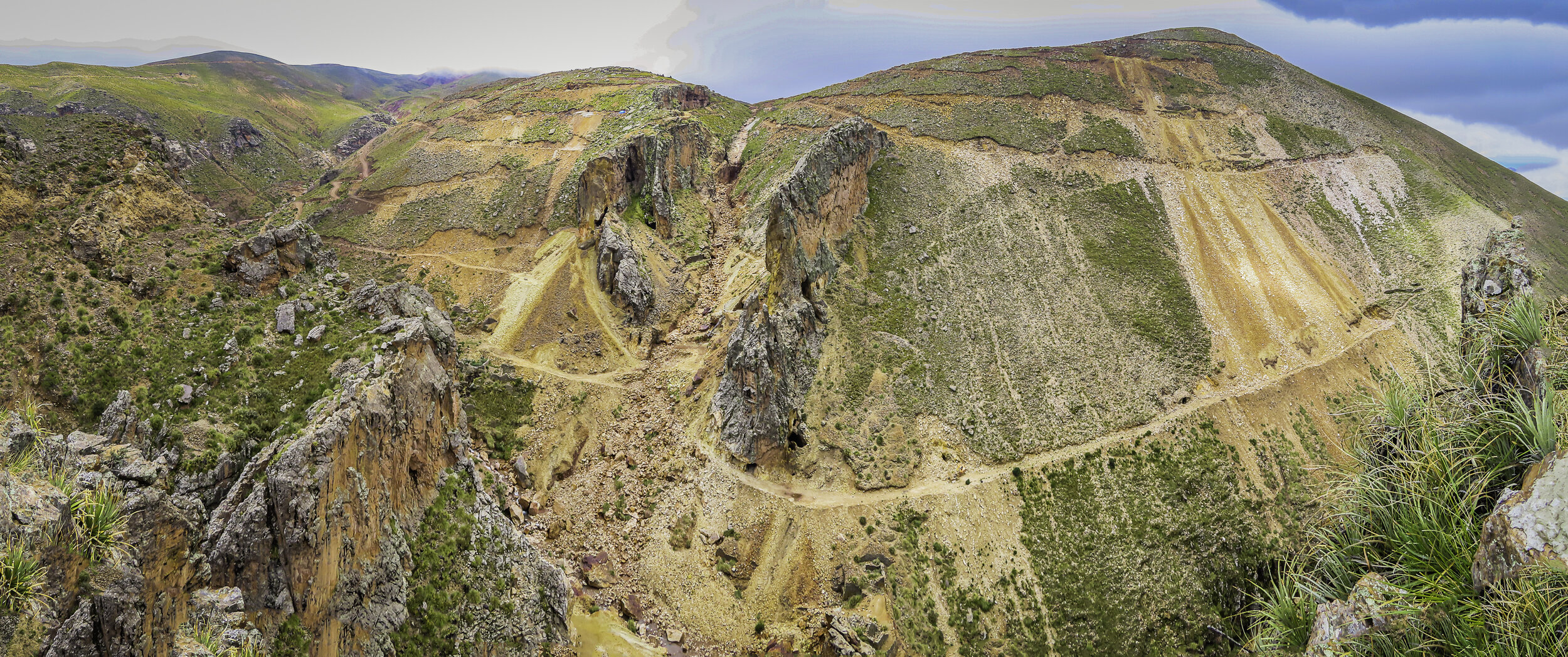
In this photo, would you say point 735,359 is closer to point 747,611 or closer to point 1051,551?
point 747,611

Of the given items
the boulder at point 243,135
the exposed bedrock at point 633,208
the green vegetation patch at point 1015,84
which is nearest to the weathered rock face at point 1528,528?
the exposed bedrock at point 633,208

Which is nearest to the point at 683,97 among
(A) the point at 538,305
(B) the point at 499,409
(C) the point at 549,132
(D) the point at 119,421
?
(C) the point at 549,132

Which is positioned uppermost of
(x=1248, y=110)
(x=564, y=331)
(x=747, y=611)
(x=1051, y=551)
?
(x=1248, y=110)

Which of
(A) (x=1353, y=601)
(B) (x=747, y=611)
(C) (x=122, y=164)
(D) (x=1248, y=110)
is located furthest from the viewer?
(D) (x=1248, y=110)

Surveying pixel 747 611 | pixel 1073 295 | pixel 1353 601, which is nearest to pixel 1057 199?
pixel 1073 295

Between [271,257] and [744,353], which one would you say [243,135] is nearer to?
[271,257]

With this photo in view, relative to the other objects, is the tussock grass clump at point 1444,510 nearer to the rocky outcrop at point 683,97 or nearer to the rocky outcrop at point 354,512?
the rocky outcrop at point 354,512

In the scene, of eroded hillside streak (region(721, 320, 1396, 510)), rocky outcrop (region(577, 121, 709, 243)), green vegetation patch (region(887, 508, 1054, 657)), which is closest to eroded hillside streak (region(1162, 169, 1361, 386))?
eroded hillside streak (region(721, 320, 1396, 510))
